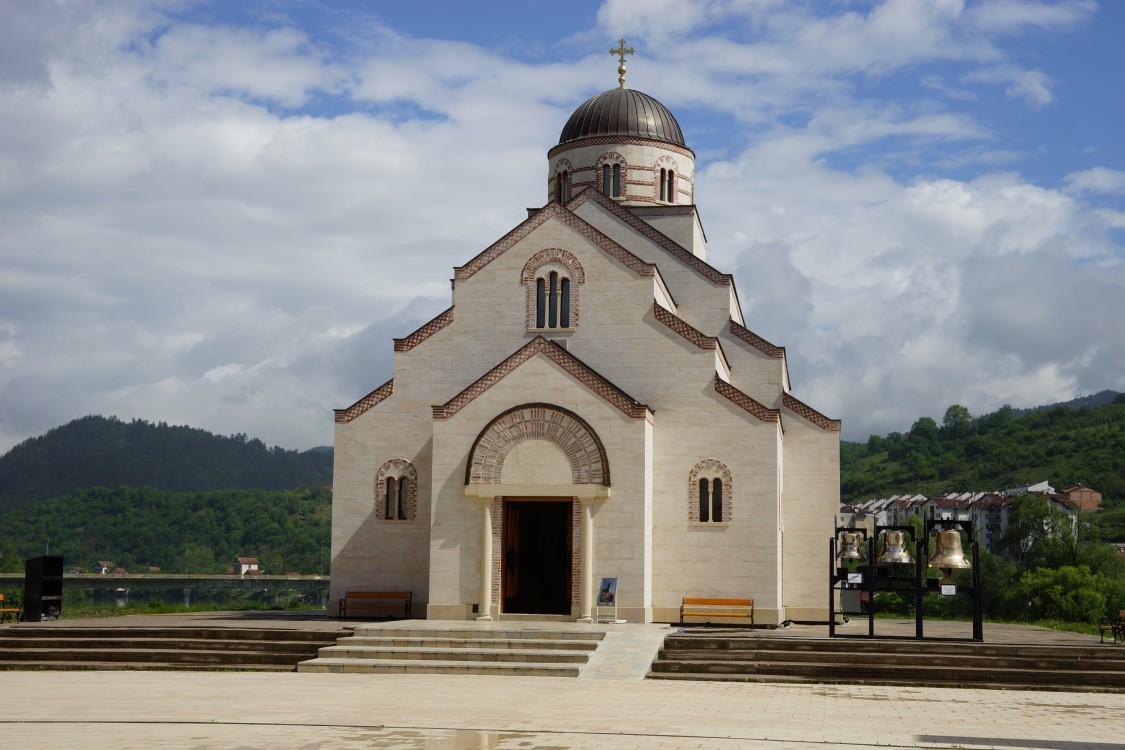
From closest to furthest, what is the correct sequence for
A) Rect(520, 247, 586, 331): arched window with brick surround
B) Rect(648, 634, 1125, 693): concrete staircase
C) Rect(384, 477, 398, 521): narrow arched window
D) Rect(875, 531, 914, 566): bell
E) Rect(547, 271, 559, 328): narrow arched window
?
Rect(648, 634, 1125, 693): concrete staircase → Rect(875, 531, 914, 566): bell → Rect(520, 247, 586, 331): arched window with brick surround → Rect(547, 271, 559, 328): narrow arched window → Rect(384, 477, 398, 521): narrow arched window

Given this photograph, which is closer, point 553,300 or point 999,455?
point 553,300

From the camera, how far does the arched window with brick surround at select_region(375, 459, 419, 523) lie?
33.7 metres

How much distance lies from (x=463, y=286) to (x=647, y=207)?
29.7 ft

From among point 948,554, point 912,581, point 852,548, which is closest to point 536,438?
A: point 852,548

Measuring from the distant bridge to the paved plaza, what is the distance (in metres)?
96.2

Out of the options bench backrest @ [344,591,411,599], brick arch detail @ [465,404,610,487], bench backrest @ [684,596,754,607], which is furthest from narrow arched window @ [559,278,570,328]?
bench backrest @ [344,591,411,599]

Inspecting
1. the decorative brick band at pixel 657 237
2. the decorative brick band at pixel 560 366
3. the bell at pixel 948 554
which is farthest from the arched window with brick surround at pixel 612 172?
the bell at pixel 948 554

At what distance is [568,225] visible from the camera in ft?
110

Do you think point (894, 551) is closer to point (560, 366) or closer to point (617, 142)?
point (560, 366)

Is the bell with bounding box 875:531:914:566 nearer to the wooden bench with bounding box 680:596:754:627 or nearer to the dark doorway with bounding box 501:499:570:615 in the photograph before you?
Answer: the wooden bench with bounding box 680:596:754:627

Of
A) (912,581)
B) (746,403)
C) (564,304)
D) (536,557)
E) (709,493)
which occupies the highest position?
(564,304)

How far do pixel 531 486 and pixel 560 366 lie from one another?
314cm

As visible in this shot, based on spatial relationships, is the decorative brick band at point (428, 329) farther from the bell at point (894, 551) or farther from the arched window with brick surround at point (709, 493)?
the bell at point (894, 551)

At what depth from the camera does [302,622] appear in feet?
98.4
